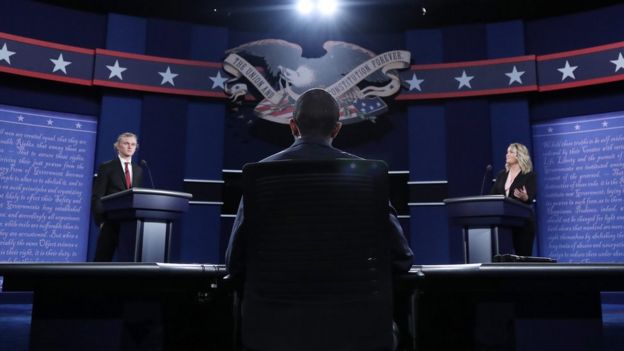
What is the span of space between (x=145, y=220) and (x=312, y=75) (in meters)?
3.52

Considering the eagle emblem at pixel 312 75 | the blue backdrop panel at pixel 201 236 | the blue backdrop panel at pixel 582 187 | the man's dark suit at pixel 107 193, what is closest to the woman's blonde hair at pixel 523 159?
the blue backdrop panel at pixel 582 187

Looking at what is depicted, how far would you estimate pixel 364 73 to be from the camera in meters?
6.29

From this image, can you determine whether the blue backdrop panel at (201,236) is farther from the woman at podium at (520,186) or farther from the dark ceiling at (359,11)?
the woman at podium at (520,186)

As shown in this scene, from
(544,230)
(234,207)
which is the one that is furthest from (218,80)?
(544,230)

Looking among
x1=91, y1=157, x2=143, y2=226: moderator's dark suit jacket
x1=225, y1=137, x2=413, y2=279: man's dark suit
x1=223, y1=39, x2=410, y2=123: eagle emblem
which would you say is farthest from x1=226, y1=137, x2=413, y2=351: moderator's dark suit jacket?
x1=223, y1=39, x2=410, y2=123: eagle emblem

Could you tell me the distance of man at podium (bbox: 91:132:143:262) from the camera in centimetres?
387

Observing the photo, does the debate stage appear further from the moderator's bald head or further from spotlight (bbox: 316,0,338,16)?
spotlight (bbox: 316,0,338,16)

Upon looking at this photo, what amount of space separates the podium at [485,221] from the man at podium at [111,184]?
2.50m

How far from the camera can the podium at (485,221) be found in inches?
135

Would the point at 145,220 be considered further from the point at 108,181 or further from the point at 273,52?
the point at 273,52

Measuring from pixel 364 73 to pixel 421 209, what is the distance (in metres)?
1.78

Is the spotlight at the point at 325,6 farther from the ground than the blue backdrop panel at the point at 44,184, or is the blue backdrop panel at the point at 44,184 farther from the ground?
the spotlight at the point at 325,6

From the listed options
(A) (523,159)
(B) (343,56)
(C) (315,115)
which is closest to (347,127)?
(B) (343,56)

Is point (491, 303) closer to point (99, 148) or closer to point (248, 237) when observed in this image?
point (248, 237)
